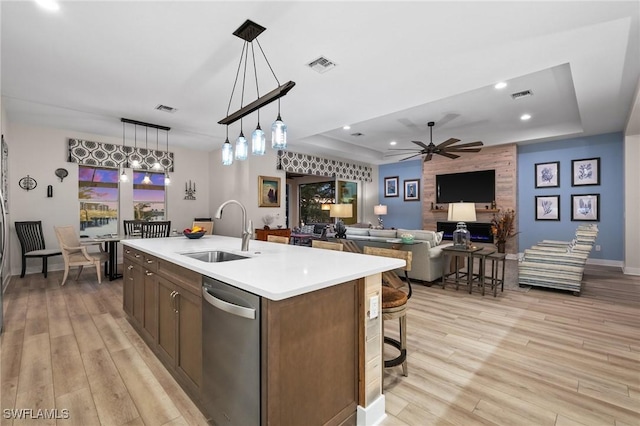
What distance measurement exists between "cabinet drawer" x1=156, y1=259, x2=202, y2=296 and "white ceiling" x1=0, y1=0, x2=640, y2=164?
1.90 metres

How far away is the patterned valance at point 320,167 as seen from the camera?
24.6 ft

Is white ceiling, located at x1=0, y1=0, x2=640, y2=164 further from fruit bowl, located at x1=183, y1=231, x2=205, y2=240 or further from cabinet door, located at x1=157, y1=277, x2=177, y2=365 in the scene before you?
cabinet door, located at x1=157, y1=277, x2=177, y2=365

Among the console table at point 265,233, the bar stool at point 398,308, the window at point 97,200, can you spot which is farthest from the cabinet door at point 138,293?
the window at point 97,200

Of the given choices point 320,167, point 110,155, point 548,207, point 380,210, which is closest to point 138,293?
point 110,155

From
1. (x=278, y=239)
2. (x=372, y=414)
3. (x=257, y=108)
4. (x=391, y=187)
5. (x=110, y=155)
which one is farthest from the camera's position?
(x=391, y=187)

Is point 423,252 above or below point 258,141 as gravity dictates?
below

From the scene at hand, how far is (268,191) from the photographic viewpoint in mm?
7121

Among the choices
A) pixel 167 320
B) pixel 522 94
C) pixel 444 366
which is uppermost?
pixel 522 94

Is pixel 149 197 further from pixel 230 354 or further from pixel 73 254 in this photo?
pixel 230 354

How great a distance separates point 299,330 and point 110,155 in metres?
6.66

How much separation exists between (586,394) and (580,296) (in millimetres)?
2796

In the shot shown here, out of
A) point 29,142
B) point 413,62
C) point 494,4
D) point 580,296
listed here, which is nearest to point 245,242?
point 413,62

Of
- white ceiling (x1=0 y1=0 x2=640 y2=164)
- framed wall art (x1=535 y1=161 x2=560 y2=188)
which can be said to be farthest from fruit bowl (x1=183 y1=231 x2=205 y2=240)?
framed wall art (x1=535 y1=161 x2=560 y2=188)

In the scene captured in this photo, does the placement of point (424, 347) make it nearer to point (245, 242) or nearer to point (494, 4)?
point (245, 242)
